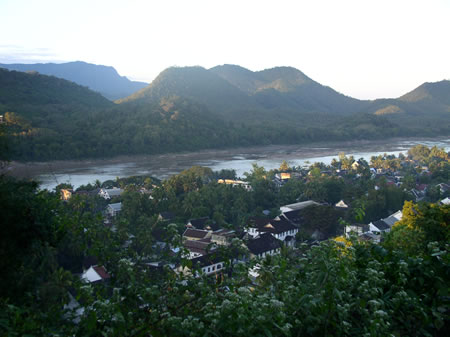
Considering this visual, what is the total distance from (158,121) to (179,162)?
1044 centimetres

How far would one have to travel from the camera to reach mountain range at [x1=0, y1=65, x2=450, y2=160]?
93.8 feet

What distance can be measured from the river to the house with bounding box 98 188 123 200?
225 centimetres

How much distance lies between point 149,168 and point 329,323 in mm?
25532

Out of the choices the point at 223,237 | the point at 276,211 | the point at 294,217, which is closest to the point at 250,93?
the point at 276,211

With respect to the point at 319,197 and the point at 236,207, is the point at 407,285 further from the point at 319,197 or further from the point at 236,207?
the point at 319,197

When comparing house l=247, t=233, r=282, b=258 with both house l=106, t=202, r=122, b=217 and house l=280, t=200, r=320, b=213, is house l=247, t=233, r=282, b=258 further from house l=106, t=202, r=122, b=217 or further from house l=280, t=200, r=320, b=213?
house l=106, t=202, r=122, b=217

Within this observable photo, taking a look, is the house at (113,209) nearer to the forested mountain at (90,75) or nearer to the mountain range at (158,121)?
the mountain range at (158,121)

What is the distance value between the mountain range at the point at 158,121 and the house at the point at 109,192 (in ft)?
12.7

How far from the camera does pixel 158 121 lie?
38.7 meters

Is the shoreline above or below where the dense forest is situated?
below

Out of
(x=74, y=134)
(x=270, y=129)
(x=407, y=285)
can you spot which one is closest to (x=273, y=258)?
(x=407, y=285)

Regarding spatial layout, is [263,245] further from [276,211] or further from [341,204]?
[341,204]

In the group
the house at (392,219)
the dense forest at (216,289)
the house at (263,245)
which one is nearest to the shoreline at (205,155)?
the house at (263,245)

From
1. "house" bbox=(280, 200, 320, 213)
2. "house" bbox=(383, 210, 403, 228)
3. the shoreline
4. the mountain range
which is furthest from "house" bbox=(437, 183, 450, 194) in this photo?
the shoreline
